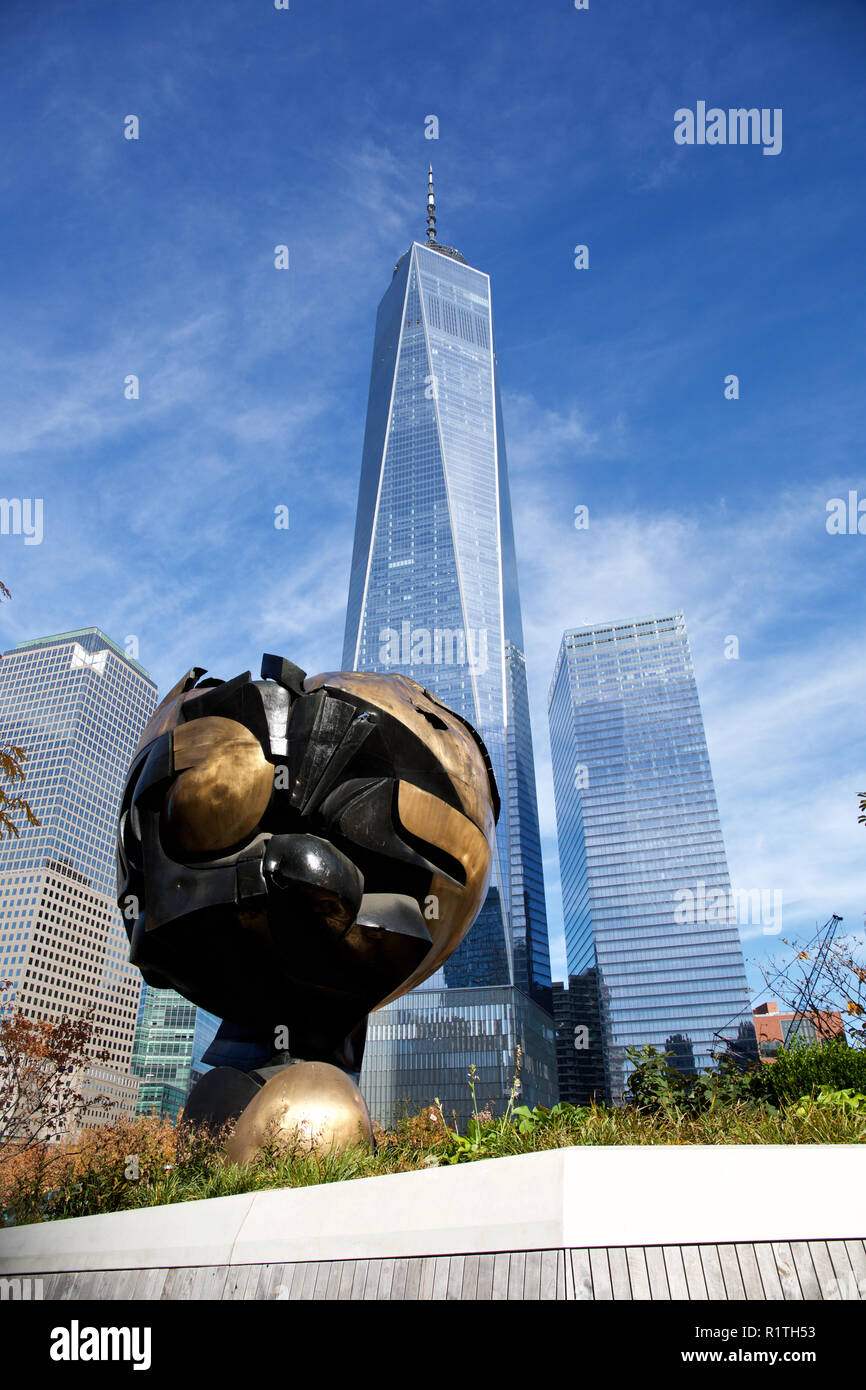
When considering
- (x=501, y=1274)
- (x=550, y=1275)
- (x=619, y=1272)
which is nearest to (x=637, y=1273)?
(x=619, y=1272)

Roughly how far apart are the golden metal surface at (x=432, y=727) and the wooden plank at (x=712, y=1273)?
7.02m

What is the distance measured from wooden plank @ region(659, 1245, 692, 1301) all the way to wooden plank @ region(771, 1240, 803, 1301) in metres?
0.45

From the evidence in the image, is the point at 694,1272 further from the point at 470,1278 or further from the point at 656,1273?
the point at 470,1278

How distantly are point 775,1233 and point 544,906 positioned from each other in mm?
142249

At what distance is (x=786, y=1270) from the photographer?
4414mm

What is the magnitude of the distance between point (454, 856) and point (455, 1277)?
6466mm


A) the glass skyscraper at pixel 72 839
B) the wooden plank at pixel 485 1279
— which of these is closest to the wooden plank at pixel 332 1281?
the wooden plank at pixel 485 1279

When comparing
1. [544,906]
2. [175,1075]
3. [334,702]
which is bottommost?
[175,1075]

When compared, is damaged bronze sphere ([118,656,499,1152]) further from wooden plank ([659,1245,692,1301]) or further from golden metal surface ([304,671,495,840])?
wooden plank ([659,1245,692,1301])

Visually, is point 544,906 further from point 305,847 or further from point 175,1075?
point 305,847

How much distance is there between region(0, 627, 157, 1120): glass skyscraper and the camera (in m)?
102
